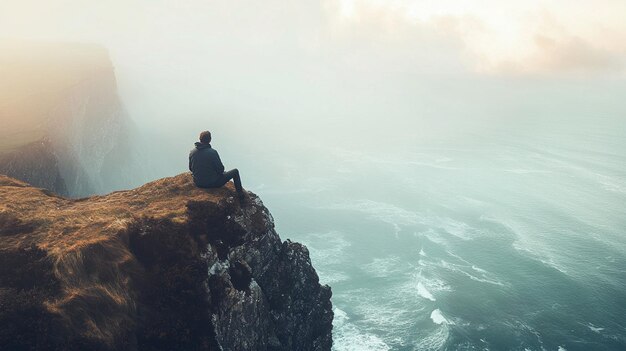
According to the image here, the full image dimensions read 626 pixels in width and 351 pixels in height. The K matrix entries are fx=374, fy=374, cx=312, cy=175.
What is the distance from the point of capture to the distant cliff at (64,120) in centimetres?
5397

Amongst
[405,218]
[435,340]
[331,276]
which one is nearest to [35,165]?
[331,276]

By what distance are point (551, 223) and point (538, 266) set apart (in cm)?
3810

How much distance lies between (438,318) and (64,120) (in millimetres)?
84885

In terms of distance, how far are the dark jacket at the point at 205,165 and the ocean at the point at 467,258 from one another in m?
53.0

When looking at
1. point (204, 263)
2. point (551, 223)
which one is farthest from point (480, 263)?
point (204, 263)

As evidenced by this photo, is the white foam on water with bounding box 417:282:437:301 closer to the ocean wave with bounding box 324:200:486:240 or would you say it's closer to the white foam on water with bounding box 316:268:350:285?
the white foam on water with bounding box 316:268:350:285

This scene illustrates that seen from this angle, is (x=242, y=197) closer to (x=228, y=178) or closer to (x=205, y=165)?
(x=228, y=178)

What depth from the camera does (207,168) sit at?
992 inches

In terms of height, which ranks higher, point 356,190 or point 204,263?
point 204,263

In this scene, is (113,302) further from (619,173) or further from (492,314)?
(619,173)

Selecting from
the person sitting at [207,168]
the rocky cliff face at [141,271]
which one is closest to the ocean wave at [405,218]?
the rocky cliff face at [141,271]

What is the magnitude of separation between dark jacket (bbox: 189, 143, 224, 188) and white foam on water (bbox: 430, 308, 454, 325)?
65449mm

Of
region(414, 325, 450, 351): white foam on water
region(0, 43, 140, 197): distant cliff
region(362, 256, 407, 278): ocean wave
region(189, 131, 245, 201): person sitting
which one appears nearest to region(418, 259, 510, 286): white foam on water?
region(362, 256, 407, 278): ocean wave

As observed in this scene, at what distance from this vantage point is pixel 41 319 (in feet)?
47.9
